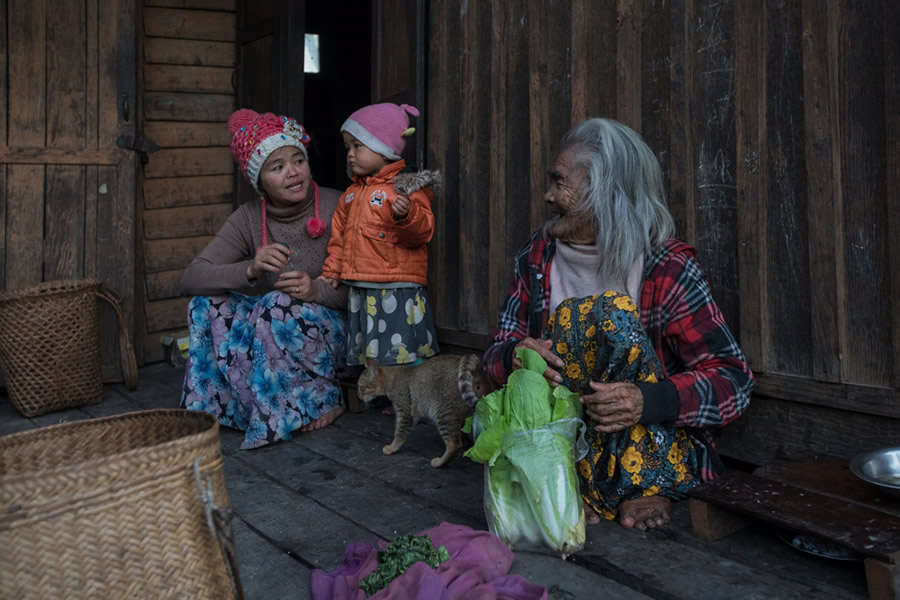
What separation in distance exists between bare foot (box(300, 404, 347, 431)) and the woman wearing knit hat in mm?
284

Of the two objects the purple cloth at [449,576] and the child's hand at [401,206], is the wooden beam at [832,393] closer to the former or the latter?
the purple cloth at [449,576]

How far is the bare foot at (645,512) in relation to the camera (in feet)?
7.79

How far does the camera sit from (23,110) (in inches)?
182

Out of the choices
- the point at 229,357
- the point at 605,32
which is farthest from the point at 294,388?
the point at 605,32

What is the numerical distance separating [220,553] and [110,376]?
146 inches

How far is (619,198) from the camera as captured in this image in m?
2.55

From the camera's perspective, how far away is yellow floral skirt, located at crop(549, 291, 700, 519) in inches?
92.0

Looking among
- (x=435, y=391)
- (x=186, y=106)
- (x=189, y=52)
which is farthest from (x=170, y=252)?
(x=435, y=391)

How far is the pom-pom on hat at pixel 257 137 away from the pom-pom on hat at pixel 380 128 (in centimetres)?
35

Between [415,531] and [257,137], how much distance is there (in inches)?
88.2

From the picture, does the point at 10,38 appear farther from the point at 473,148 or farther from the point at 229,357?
the point at 473,148

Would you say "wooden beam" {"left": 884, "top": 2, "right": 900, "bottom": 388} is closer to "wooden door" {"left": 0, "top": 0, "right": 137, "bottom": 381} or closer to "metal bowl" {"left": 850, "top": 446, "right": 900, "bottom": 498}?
"metal bowl" {"left": 850, "top": 446, "right": 900, "bottom": 498}

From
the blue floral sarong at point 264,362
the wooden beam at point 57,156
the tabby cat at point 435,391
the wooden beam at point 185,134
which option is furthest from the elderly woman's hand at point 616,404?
the wooden beam at point 185,134

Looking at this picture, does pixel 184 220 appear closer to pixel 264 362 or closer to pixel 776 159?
pixel 264 362
